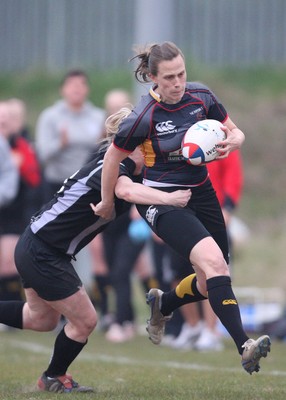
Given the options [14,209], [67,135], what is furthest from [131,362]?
[67,135]

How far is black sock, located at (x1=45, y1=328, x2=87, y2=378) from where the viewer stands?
22.6 ft

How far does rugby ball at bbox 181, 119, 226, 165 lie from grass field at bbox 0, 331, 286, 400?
55.7 inches

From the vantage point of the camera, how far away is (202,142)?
21.2ft

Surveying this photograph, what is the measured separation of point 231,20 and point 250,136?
2331 millimetres

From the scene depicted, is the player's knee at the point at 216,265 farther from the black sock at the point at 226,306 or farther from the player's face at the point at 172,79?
the player's face at the point at 172,79

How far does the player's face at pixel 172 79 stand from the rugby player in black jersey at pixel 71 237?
427mm

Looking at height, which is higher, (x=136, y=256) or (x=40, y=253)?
(x=40, y=253)

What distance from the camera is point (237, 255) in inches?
689

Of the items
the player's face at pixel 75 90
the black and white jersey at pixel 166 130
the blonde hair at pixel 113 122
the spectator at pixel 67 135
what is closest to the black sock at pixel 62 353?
the black and white jersey at pixel 166 130

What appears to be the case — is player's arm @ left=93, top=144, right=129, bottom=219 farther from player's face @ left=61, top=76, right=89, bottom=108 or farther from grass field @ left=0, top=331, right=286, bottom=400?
player's face @ left=61, top=76, right=89, bottom=108

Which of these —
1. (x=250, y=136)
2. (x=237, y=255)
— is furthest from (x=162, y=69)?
(x=250, y=136)

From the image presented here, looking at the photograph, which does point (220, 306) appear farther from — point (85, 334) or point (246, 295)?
point (246, 295)

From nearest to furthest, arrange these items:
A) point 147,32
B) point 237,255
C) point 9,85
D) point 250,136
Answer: point 147,32, point 237,255, point 250,136, point 9,85

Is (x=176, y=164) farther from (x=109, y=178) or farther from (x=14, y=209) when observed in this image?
(x=14, y=209)
